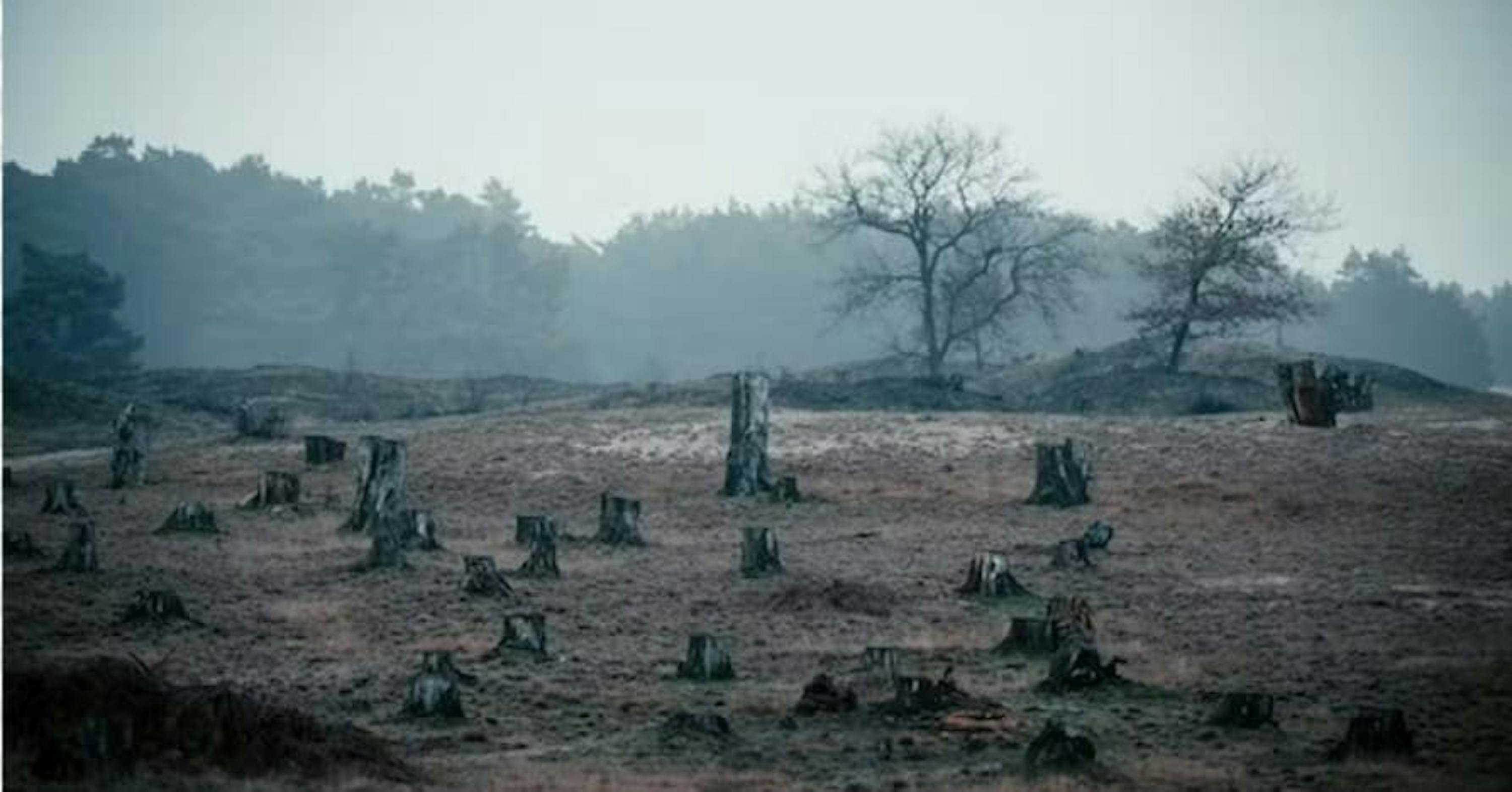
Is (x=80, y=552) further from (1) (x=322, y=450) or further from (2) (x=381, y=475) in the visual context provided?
(1) (x=322, y=450)

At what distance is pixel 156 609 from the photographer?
14805 mm

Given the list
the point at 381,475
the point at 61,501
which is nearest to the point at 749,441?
the point at 381,475

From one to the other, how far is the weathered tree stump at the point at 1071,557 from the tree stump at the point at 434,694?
1047cm

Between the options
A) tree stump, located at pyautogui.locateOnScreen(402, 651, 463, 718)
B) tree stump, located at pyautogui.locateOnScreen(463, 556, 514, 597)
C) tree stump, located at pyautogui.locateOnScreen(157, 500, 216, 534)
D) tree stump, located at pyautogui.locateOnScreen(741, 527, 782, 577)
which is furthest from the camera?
tree stump, located at pyautogui.locateOnScreen(157, 500, 216, 534)

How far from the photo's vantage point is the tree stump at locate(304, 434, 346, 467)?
29547 mm

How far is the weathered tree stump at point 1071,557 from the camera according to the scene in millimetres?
19172

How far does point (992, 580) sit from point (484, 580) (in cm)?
665

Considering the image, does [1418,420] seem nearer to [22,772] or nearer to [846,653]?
[846,653]

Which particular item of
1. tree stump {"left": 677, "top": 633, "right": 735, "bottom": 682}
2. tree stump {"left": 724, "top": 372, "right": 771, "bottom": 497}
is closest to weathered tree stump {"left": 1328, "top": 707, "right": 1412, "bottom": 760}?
tree stump {"left": 677, "top": 633, "right": 735, "bottom": 682}

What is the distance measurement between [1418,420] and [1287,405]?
3.37m

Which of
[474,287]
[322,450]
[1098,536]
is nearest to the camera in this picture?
[1098,536]

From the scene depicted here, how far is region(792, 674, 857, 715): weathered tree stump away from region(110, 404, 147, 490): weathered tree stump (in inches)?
819

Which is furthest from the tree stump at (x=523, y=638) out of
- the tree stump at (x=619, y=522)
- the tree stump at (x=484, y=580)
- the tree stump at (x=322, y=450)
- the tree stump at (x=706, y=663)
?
the tree stump at (x=322, y=450)

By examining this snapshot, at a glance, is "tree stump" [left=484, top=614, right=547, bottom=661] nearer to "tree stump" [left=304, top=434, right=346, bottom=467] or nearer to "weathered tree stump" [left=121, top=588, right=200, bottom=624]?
"weathered tree stump" [left=121, top=588, right=200, bottom=624]
